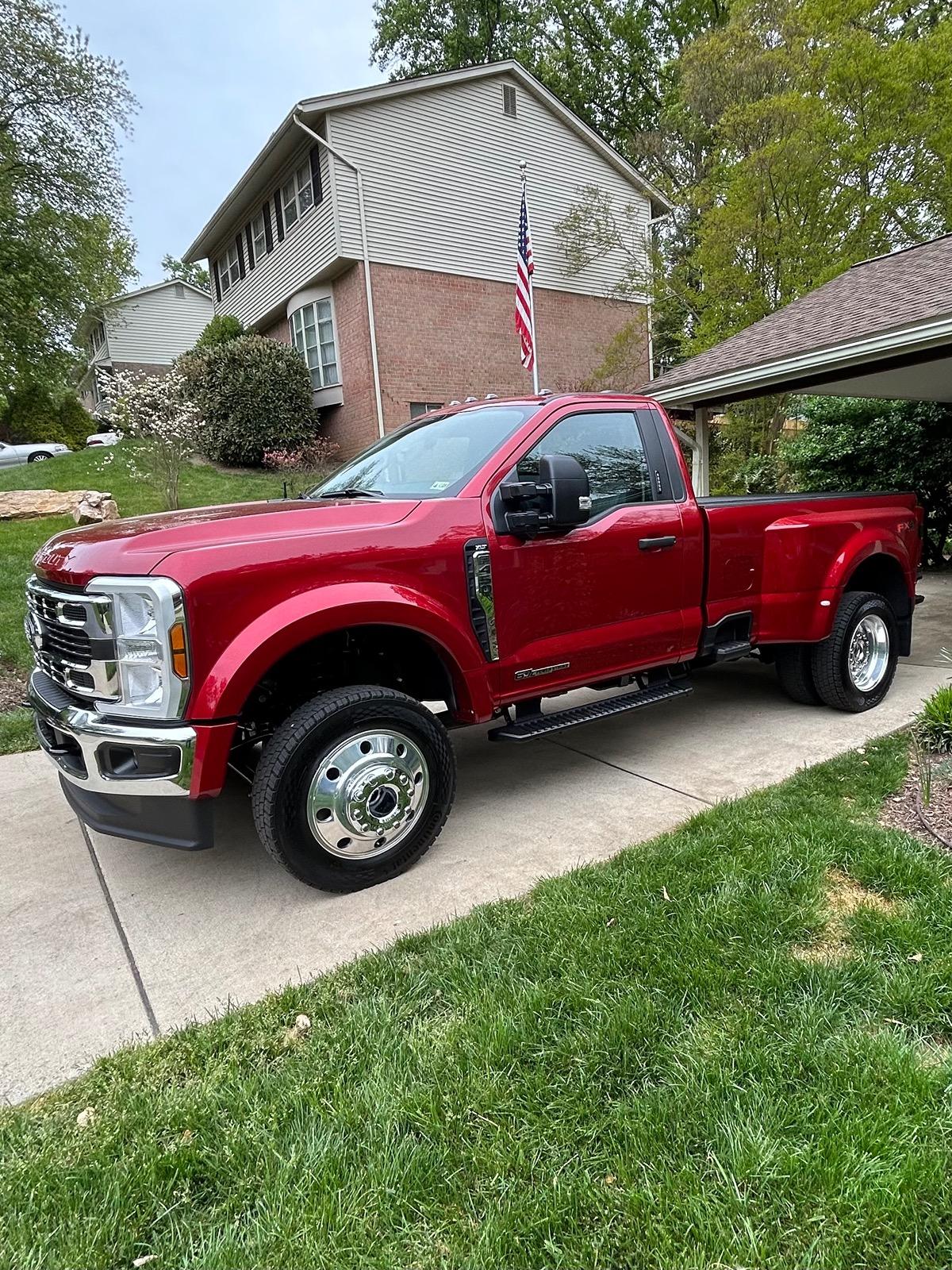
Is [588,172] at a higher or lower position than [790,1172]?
higher

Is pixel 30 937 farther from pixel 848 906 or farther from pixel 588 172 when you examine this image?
pixel 588 172

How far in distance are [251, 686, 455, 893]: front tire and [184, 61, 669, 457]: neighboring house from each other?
13.8m

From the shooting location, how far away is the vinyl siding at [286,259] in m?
16.1

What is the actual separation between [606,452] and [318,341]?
51.2 ft

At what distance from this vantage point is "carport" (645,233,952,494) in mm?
6109

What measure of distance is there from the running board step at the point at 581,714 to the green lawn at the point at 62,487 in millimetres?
3614

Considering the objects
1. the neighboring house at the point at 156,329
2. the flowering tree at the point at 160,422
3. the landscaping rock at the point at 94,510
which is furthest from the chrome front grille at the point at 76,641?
the neighboring house at the point at 156,329

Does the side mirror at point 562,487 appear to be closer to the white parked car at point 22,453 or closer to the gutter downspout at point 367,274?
the gutter downspout at point 367,274

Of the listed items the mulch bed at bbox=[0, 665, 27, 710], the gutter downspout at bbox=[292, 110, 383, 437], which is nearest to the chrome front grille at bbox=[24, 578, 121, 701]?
the mulch bed at bbox=[0, 665, 27, 710]

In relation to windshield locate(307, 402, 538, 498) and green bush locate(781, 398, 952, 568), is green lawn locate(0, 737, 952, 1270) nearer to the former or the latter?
windshield locate(307, 402, 538, 498)

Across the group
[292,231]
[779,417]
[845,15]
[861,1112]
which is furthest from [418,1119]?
[292,231]

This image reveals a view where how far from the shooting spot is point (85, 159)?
16312 mm

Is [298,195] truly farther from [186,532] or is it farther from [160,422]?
[186,532]

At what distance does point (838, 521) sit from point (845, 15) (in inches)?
551
